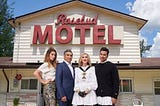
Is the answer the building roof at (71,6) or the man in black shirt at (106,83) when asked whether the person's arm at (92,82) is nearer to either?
the man in black shirt at (106,83)

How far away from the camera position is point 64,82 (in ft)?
15.9

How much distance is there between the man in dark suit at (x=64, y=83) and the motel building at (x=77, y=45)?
26.3 feet

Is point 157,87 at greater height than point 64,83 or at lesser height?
lesser

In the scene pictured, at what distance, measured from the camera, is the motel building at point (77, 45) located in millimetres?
13328

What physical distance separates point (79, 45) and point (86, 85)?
30.8 ft

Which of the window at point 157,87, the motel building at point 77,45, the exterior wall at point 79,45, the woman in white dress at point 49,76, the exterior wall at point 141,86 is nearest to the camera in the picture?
the woman in white dress at point 49,76

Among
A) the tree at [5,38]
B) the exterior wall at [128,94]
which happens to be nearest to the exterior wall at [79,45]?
the exterior wall at [128,94]

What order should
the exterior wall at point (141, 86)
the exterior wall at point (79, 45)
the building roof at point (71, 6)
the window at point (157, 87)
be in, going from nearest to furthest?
the exterior wall at point (141, 86) → the window at point (157, 87) → the exterior wall at point (79, 45) → the building roof at point (71, 6)

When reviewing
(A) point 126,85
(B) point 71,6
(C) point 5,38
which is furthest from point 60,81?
(C) point 5,38

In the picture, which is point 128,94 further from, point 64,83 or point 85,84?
point 64,83

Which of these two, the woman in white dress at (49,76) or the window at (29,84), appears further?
the window at (29,84)

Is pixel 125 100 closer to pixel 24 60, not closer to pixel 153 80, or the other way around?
pixel 153 80

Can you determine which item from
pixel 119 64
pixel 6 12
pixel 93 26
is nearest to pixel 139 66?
pixel 119 64

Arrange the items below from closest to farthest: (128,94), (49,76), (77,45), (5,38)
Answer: (49,76), (128,94), (77,45), (5,38)
